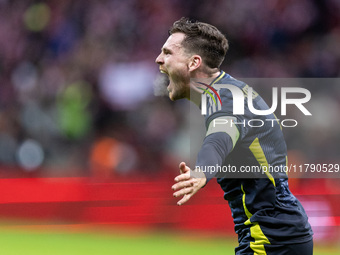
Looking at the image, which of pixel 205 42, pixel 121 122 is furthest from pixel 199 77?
pixel 121 122

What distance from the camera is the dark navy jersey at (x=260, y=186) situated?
311 centimetres

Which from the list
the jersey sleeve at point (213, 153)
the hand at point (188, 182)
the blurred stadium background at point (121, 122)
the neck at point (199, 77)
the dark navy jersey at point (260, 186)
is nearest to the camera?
the hand at point (188, 182)

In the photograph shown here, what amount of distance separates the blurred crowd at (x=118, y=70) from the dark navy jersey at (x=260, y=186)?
14.2ft

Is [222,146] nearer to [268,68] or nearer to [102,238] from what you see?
[102,238]

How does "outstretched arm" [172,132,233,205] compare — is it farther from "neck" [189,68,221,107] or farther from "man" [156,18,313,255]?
"neck" [189,68,221,107]

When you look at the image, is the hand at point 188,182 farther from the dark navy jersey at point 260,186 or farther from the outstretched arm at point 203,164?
the dark navy jersey at point 260,186

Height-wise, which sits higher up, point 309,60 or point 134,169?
point 309,60

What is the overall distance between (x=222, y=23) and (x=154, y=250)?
4.71 meters

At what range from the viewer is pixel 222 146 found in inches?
107

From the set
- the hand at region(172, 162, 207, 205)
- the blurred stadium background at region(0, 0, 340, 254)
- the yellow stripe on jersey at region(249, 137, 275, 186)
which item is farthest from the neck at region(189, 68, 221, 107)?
the blurred stadium background at region(0, 0, 340, 254)

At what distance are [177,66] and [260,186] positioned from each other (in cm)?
80

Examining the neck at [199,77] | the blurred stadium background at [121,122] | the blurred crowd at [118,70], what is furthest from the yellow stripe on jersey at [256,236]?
the blurred crowd at [118,70]

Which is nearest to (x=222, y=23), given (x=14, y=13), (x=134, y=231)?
(x=14, y=13)

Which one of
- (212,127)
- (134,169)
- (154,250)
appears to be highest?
(134,169)
